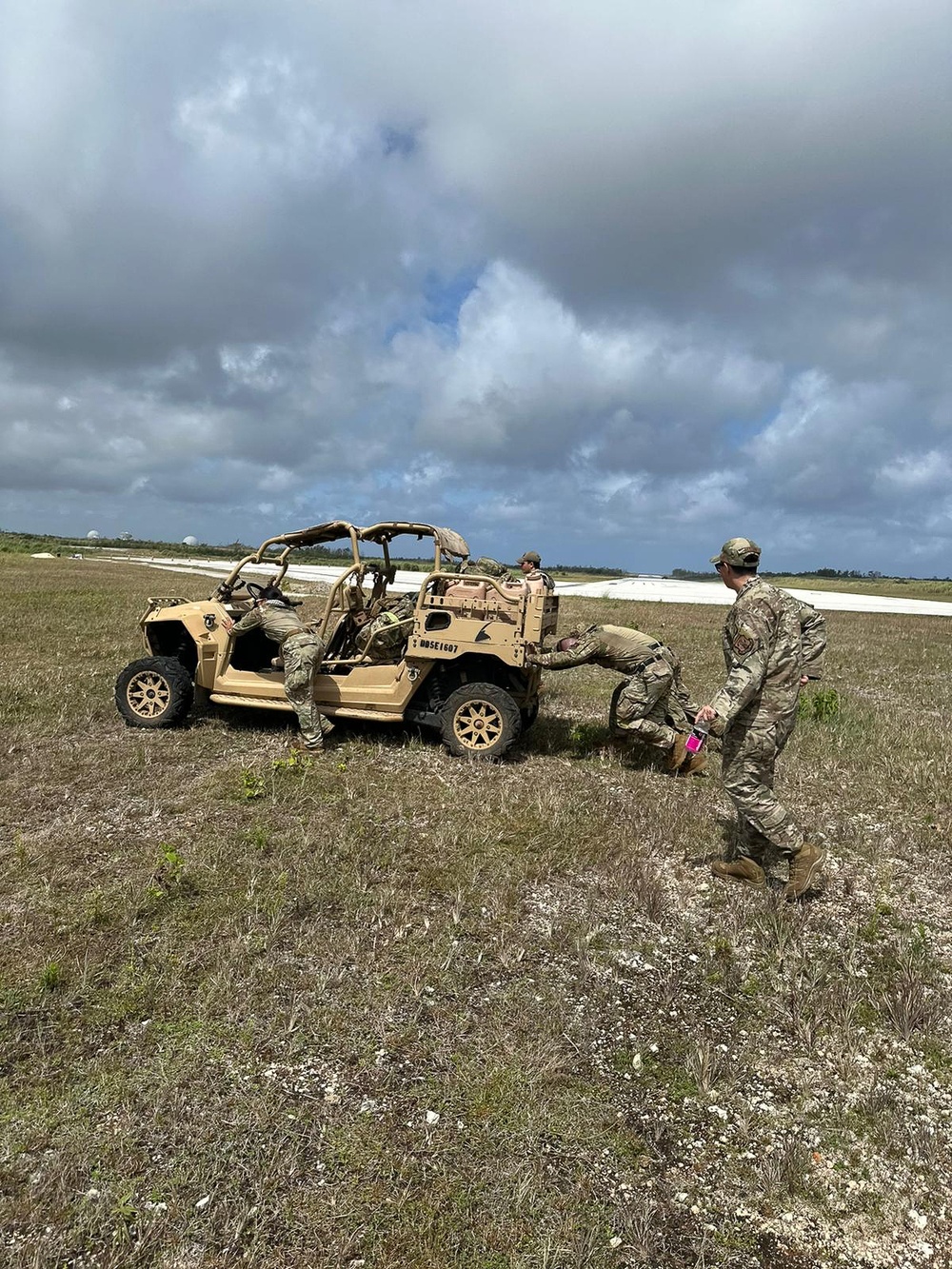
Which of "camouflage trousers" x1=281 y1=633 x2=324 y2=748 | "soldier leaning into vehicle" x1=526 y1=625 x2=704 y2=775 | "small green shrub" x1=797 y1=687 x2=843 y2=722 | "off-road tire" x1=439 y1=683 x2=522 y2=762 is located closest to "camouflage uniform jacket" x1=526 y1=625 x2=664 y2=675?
"soldier leaning into vehicle" x1=526 y1=625 x2=704 y2=775

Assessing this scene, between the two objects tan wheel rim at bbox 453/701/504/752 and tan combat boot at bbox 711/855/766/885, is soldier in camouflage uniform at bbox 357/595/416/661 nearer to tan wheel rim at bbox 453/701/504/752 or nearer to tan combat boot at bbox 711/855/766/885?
tan wheel rim at bbox 453/701/504/752

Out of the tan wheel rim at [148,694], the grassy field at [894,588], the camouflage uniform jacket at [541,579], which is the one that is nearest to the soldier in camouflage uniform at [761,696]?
the camouflage uniform jacket at [541,579]

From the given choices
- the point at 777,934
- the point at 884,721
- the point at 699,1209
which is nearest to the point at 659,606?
the point at 884,721

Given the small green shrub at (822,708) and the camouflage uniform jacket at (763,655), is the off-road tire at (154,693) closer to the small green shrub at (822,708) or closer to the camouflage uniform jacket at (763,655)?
the camouflage uniform jacket at (763,655)

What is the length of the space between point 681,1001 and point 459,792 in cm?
295

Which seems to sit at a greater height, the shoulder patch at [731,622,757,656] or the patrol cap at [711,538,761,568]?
the patrol cap at [711,538,761,568]

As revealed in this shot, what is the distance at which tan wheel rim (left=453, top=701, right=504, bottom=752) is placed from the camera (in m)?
7.15

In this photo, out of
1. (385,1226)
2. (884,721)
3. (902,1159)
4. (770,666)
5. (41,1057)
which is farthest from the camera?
(884,721)

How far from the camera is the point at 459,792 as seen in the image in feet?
20.7

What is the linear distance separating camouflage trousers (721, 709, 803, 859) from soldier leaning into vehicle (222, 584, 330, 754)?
3965 millimetres

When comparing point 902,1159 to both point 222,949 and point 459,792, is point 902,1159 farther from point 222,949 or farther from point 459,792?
point 459,792

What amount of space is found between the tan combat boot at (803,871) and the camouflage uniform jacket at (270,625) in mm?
4778

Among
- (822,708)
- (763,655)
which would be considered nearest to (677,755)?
(763,655)

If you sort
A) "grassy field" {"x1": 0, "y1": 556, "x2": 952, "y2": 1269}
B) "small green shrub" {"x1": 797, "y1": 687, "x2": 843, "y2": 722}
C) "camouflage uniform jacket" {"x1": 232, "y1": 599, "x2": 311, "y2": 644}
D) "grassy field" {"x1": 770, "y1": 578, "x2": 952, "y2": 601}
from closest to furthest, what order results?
"grassy field" {"x1": 0, "y1": 556, "x2": 952, "y2": 1269} → "camouflage uniform jacket" {"x1": 232, "y1": 599, "x2": 311, "y2": 644} → "small green shrub" {"x1": 797, "y1": 687, "x2": 843, "y2": 722} → "grassy field" {"x1": 770, "y1": 578, "x2": 952, "y2": 601}
